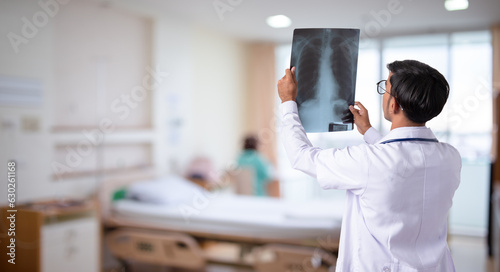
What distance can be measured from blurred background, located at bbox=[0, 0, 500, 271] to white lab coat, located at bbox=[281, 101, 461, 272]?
31.7 inches

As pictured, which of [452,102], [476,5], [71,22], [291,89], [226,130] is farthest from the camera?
[226,130]

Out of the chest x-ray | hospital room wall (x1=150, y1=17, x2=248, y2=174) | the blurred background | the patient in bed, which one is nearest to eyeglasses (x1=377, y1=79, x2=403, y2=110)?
the chest x-ray

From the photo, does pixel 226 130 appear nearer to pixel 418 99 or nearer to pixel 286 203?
pixel 286 203

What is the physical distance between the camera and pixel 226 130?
5.71 meters

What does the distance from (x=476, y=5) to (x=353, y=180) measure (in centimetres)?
139

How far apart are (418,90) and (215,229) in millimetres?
2312

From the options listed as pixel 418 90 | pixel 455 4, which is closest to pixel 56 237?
pixel 418 90

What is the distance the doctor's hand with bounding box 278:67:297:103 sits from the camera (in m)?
1.44

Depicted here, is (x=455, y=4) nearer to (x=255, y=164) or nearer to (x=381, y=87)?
(x=381, y=87)

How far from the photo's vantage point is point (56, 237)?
9.47ft

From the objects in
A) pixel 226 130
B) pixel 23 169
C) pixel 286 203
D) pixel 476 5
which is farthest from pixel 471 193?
pixel 23 169

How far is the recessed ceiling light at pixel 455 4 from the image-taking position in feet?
6.55

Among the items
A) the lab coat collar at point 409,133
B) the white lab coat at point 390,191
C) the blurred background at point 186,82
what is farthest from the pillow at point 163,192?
the lab coat collar at point 409,133

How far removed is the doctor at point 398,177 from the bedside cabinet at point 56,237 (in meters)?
1.87
